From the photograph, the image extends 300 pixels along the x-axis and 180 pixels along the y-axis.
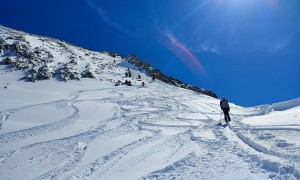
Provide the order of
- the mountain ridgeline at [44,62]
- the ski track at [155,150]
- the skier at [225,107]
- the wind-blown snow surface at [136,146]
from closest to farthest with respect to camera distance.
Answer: the ski track at [155,150]
the wind-blown snow surface at [136,146]
the skier at [225,107]
the mountain ridgeline at [44,62]

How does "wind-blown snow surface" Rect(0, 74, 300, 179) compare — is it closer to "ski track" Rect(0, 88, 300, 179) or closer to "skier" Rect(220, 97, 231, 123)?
"ski track" Rect(0, 88, 300, 179)

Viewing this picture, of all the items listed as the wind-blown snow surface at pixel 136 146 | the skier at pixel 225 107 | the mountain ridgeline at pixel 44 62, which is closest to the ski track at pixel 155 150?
the wind-blown snow surface at pixel 136 146

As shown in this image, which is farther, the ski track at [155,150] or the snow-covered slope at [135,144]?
the snow-covered slope at [135,144]

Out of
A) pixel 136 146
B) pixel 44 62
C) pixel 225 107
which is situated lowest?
pixel 136 146

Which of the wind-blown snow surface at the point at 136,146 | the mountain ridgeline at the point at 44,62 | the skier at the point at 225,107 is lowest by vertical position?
the wind-blown snow surface at the point at 136,146

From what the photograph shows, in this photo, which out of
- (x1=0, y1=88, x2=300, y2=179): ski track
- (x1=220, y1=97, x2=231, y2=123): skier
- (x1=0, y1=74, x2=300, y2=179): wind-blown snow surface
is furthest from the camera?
(x1=220, y1=97, x2=231, y2=123): skier

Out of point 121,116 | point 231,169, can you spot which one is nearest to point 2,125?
point 121,116

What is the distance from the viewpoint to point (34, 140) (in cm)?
1638

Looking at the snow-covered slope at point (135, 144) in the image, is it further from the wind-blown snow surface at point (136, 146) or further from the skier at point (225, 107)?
the skier at point (225, 107)

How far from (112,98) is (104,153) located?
2018 cm

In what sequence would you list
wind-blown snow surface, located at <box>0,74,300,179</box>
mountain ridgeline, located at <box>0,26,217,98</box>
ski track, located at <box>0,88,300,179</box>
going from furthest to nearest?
mountain ridgeline, located at <box>0,26,217,98</box>
wind-blown snow surface, located at <box>0,74,300,179</box>
ski track, located at <box>0,88,300,179</box>

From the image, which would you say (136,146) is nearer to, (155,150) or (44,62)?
(155,150)

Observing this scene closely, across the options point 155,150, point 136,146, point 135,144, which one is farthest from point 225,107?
point 155,150

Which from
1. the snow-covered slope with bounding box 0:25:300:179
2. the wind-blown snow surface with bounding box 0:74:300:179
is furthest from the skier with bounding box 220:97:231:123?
the snow-covered slope with bounding box 0:25:300:179
